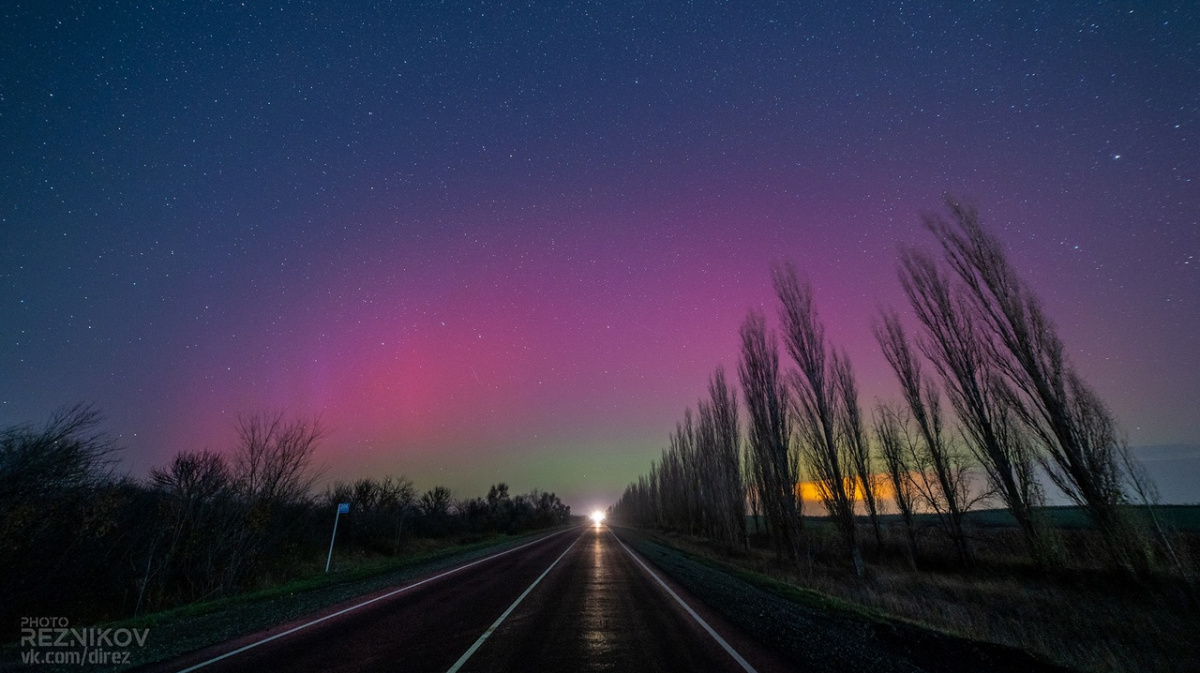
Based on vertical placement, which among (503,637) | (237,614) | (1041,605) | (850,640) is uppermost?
(503,637)

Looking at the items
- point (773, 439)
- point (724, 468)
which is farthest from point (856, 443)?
point (724, 468)

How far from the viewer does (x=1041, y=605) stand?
11656 millimetres

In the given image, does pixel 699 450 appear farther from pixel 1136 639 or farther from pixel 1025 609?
pixel 1136 639

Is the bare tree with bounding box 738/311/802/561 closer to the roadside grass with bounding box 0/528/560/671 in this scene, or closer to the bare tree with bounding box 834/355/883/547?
the bare tree with bounding box 834/355/883/547

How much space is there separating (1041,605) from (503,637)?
15.0 m

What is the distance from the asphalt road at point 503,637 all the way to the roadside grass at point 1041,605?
4281 mm

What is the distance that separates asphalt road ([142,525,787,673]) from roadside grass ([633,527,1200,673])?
14.0 feet

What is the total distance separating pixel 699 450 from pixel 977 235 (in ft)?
108

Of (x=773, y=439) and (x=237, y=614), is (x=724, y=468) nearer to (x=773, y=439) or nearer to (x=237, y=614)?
(x=773, y=439)

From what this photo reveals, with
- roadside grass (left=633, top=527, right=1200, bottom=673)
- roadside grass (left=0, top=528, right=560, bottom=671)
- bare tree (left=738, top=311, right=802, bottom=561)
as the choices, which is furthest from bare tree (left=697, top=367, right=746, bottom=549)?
roadside grass (left=0, top=528, right=560, bottom=671)

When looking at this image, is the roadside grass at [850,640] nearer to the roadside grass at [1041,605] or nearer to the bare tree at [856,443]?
the roadside grass at [1041,605]

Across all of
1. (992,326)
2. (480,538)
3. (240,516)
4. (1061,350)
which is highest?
(992,326)

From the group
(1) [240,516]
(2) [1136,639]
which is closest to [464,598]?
(1) [240,516]

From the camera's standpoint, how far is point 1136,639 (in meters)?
8.55
